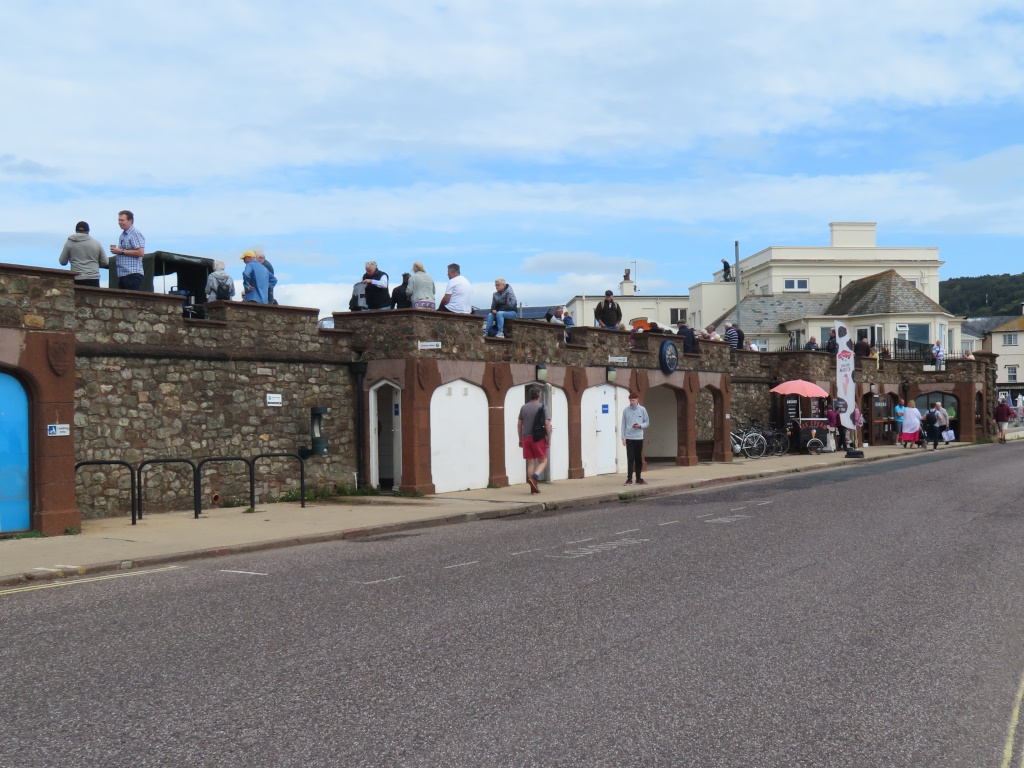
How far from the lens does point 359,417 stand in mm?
20875

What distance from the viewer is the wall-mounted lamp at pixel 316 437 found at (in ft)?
61.7

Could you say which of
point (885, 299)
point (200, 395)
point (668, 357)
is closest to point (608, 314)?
point (668, 357)

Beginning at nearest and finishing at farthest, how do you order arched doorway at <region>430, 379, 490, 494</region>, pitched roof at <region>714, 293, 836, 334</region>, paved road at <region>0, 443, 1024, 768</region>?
paved road at <region>0, 443, 1024, 768</region>
arched doorway at <region>430, 379, 490, 494</region>
pitched roof at <region>714, 293, 836, 334</region>

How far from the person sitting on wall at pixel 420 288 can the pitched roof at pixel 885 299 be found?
46677mm

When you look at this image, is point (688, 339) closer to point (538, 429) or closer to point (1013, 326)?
point (538, 429)

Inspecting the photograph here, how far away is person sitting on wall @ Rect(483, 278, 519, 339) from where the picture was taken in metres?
23.0

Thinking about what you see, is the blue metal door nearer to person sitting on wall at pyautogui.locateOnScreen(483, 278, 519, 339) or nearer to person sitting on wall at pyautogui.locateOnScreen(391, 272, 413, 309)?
person sitting on wall at pyautogui.locateOnScreen(391, 272, 413, 309)

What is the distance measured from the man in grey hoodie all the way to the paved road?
20.0 ft

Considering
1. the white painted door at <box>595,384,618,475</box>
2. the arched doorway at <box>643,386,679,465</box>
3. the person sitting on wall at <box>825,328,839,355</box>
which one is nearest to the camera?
the white painted door at <box>595,384,618,475</box>

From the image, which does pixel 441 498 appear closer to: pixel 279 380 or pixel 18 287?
pixel 279 380

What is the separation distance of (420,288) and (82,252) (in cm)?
697

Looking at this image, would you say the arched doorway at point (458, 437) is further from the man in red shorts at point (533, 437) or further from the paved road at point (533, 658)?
the paved road at point (533, 658)


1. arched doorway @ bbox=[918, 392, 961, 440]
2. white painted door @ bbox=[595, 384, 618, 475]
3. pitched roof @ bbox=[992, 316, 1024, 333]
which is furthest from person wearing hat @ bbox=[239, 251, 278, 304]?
pitched roof @ bbox=[992, 316, 1024, 333]

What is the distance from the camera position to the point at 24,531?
44.9 ft
